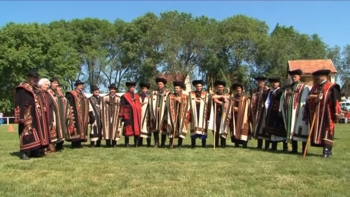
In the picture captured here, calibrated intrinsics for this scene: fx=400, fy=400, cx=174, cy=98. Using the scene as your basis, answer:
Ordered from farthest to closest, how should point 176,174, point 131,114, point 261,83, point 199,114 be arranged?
point 131,114 < point 261,83 < point 199,114 < point 176,174

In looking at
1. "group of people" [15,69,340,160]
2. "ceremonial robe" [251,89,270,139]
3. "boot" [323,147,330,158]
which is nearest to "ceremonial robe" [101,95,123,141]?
"group of people" [15,69,340,160]

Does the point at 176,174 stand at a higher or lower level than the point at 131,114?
lower

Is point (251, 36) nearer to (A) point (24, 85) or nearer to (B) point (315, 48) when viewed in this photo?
(B) point (315, 48)

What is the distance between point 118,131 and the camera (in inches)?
A: 442

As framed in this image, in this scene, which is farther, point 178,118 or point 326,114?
point 178,118

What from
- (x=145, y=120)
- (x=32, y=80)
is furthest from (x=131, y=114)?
(x=32, y=80)

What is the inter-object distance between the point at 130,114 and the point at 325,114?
5.03 m

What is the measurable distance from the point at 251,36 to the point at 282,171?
4077 cm

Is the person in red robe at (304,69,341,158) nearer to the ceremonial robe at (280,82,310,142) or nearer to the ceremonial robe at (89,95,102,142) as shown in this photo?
the ceremonial robe at (280,82,310,142)

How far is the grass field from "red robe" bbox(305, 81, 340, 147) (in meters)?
0.44

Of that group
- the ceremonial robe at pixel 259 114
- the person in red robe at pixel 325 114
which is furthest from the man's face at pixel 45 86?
the person in red robe at pixel 325 114

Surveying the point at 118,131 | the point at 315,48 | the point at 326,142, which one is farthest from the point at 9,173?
the point at 315,48

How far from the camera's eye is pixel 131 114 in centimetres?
1102

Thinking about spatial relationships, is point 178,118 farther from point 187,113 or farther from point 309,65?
point 309,65
